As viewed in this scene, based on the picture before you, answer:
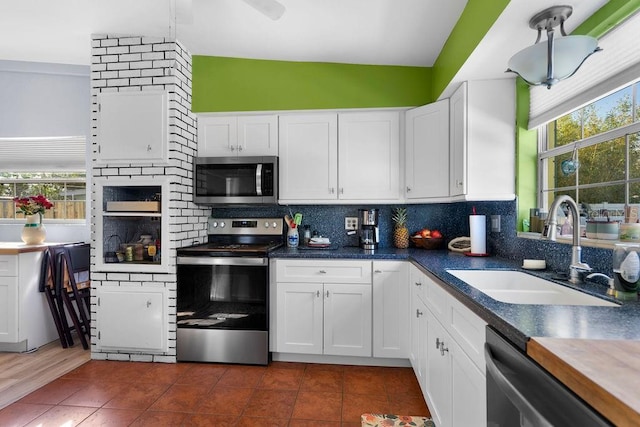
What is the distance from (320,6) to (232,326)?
239 centimetres

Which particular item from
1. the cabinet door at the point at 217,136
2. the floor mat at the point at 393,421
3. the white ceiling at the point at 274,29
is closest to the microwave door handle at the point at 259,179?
the cabinet door at the point at 217,136

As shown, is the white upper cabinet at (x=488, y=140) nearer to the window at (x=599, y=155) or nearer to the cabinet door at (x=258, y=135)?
the window at (x=599, y=155)

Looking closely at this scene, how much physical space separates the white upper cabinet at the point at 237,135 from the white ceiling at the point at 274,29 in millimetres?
559

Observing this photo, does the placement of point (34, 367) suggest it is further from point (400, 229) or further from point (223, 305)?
point (400, 229)

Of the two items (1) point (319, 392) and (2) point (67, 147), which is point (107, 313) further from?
(2) point (67, 147)

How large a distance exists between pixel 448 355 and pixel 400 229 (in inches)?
62.1

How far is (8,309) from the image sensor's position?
9.46 ft

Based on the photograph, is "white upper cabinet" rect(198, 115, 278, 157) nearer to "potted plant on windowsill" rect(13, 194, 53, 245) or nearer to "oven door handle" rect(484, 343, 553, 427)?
"potted plant on windowsill" rect(13, 194, 53, 245)

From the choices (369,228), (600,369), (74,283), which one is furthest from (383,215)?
(74,283)

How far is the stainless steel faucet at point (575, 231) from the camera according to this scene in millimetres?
1493

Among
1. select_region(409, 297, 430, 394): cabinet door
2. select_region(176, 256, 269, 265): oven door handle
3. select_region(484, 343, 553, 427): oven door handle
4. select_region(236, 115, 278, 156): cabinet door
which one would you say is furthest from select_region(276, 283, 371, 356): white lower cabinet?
select_region(484, 343, 553, 427): oven door handle

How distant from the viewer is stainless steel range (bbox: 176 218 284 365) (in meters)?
2.65

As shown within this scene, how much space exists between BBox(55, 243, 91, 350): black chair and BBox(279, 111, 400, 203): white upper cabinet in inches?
77.5

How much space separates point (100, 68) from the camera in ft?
9.23
